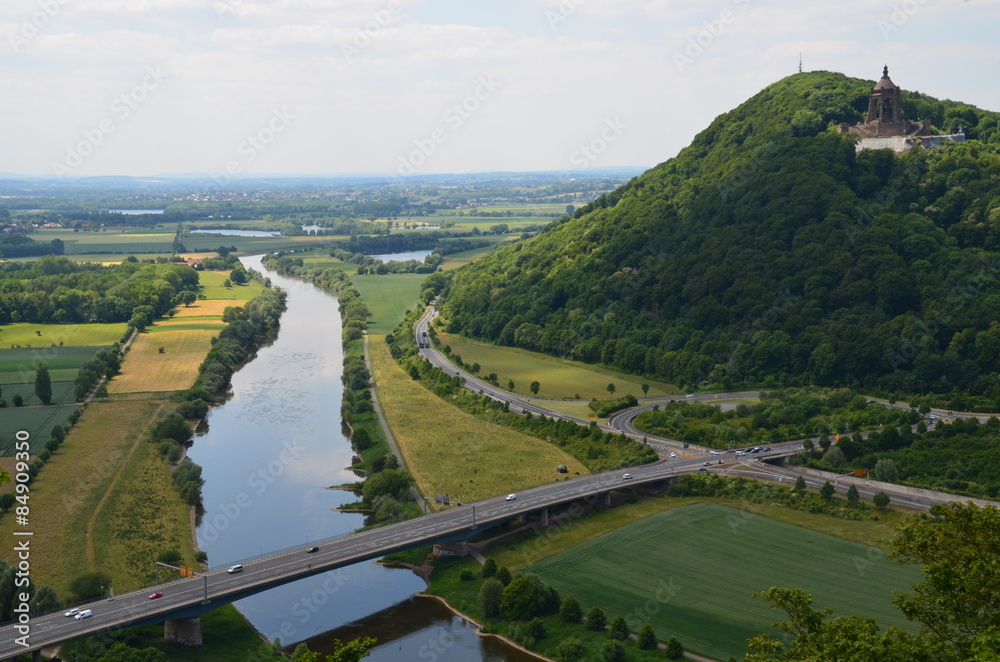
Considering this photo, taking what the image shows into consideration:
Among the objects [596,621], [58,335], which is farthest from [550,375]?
[58,335]

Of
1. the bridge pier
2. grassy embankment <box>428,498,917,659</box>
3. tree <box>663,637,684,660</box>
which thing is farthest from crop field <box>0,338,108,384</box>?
tree <box>663,637,684,660</box>

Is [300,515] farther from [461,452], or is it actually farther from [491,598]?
[491,598]

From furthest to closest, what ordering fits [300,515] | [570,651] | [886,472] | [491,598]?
[886,472] < [300,515] < [491,598] < [570,651]

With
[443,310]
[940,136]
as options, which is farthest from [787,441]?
[443,310]

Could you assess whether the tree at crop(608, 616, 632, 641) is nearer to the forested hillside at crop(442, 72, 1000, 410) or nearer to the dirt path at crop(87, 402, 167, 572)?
the dirt path at crop(87, 402, 167, 572)

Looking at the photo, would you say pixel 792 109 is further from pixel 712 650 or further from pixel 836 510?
pixel 712 650
